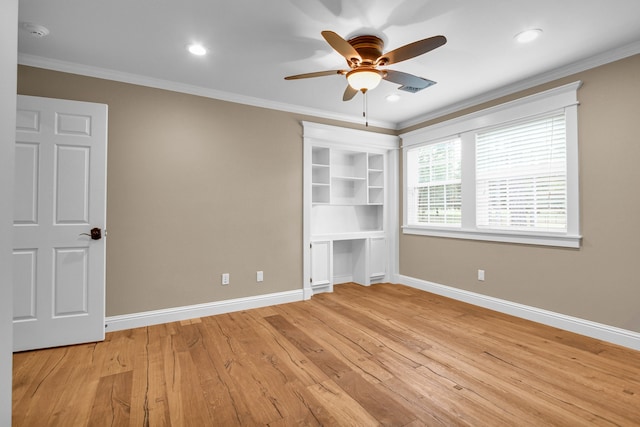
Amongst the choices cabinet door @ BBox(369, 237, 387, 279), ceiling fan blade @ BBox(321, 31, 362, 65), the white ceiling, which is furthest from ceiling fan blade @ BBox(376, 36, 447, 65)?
cabinet door @ BBox(369, 237, 387, 279)

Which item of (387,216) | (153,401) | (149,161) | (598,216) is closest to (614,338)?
(598,216)

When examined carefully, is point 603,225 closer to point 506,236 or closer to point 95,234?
point 506,236

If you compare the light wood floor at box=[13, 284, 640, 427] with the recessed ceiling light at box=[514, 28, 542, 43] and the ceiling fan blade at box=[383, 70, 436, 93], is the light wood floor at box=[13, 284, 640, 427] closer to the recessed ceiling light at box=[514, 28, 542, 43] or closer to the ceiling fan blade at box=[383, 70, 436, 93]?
the ceiling fan blade at box=[383, 70, 436, 93]

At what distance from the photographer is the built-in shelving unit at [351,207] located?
4566 millimetres

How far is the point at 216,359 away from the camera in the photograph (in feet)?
8.37

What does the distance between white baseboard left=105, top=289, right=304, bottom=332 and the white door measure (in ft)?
0.90

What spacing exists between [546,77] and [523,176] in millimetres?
1052

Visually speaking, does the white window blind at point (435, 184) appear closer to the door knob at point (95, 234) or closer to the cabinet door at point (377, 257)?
the cabinet door at point (377, 257)

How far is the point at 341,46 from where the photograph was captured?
2086 millimetres

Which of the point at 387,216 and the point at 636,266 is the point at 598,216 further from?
the point at 387,216

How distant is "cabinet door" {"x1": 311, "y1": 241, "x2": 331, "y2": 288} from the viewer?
4438mm

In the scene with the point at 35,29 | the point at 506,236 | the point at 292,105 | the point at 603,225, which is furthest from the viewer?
the point at 292,105

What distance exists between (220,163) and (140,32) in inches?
59.7

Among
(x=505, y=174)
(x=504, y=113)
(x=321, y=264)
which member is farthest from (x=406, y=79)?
(x=321, y=264)
